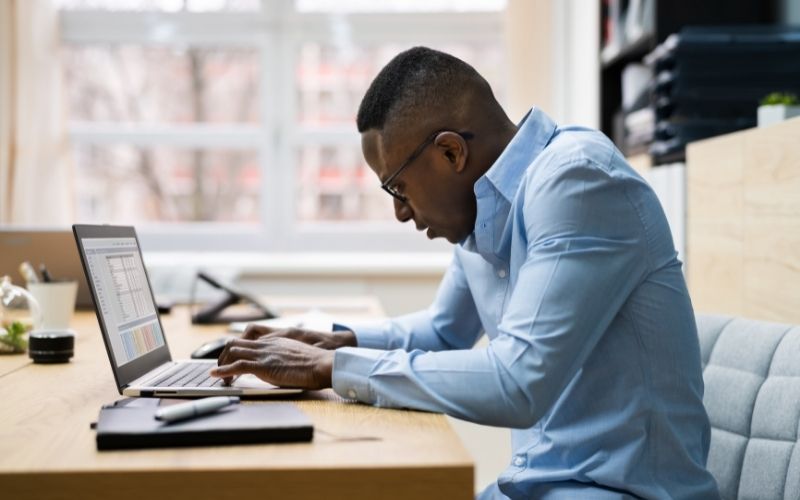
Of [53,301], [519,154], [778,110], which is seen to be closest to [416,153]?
[519,154]

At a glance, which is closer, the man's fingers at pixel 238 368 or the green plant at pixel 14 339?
the man's fingers at pixel 238 368

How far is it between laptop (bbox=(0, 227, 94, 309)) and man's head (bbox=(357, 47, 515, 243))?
1470 mm

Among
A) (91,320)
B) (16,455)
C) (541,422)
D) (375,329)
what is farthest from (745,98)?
(16,455)

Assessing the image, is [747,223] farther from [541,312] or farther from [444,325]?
[541,312]

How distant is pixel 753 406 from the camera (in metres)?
1.31

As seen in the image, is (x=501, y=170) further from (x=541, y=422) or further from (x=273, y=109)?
(x=273, y=109)

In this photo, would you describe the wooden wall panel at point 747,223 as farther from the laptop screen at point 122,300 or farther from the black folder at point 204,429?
the laptop screen at point 122,300

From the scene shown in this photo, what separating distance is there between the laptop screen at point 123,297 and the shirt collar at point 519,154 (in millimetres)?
582

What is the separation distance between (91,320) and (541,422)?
5.11ft

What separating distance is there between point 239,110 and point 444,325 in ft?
8.15

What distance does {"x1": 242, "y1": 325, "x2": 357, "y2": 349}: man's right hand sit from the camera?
4.89 ft

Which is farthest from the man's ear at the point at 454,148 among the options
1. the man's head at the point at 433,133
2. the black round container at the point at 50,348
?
the black round container at the point at 50,348

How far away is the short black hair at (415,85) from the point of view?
1.34m

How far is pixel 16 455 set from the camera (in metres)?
0.98
